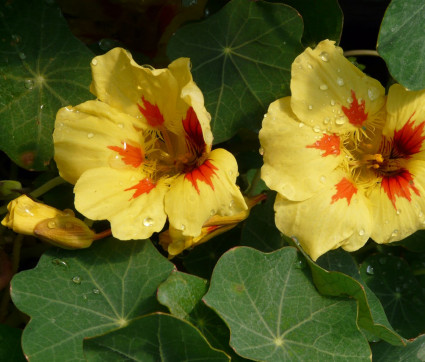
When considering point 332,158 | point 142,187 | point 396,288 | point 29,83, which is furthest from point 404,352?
point 29,83

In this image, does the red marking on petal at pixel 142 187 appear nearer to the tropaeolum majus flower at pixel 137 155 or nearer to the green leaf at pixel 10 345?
the tropaeolum majus flower at pixel 137 155

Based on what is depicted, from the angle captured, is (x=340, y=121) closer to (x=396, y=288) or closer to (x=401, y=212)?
(x=401, y=212)

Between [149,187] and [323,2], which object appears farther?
[323,2]

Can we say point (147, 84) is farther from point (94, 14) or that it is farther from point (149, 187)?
point (94, 14)

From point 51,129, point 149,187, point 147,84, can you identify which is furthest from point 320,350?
point 51,129

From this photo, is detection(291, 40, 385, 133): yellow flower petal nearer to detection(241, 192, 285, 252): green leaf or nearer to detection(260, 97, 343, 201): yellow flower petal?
detection(260, 97, 343, 201): yellow flower petal

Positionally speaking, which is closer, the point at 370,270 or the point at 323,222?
the point at 323,222

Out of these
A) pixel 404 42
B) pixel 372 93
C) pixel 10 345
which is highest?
pixel 404 42
